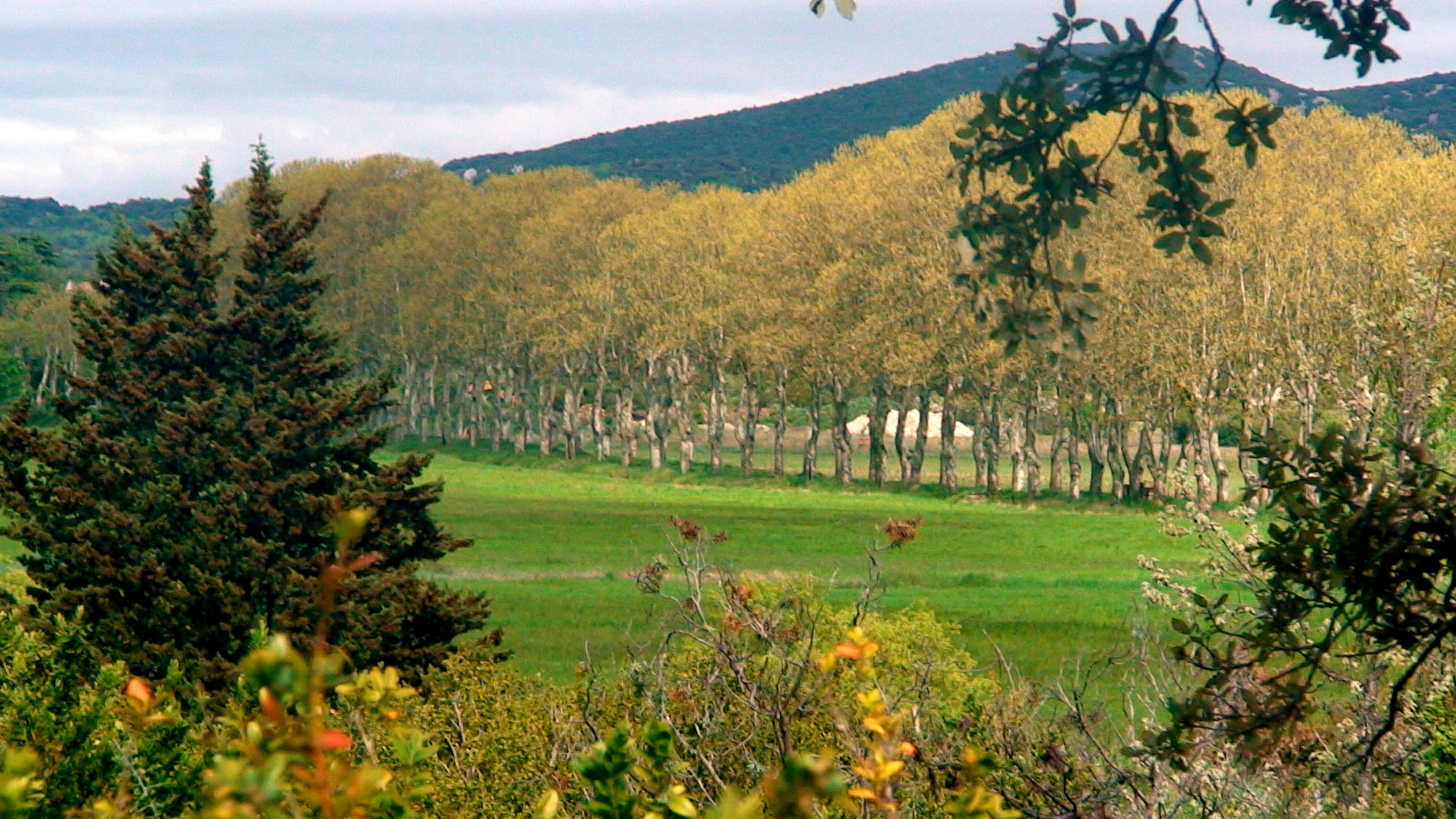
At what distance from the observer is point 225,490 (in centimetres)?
2133

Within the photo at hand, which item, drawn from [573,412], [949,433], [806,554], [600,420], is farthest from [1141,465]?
[573,412]

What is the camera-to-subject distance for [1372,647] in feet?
37.9

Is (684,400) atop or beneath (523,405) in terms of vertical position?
atop

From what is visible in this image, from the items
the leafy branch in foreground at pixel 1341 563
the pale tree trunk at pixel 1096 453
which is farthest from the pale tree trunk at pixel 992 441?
the leafy branch in foreground at pixel 1341 563

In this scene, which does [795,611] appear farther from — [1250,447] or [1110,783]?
[1250,447]

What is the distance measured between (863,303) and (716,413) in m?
15.9

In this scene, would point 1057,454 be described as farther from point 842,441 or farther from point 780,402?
point 780,402

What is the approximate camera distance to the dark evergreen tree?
65.3 feet

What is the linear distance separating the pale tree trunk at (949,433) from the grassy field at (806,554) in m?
1.28

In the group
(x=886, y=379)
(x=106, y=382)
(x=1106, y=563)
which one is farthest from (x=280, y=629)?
(x=886, y=379)

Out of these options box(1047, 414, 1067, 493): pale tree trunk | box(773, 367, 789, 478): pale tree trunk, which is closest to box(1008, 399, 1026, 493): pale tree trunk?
box(1047, 414, 1067, 493): pale tree trunk

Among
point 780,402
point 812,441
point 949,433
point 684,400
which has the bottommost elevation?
point 812,441

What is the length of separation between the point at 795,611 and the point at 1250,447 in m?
7.66

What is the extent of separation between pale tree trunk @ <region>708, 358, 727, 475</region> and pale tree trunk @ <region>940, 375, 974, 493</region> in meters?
14.5
